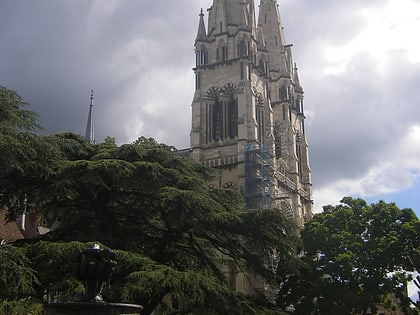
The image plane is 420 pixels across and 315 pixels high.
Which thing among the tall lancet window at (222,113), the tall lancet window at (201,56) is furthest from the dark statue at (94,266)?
the tall lancet window at (201,56)

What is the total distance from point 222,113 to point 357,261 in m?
27.5

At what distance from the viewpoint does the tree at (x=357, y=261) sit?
22375 mm

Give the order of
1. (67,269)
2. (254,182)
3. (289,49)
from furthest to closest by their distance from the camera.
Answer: (289,49)
(254,182)
(67,269)

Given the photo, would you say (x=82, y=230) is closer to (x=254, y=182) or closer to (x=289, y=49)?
(x=254, y=182)

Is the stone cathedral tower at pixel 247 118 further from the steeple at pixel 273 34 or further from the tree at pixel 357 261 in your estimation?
the tree at pixel 357 261

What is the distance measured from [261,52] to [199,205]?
38.3m

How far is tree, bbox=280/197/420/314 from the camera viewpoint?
2238cm

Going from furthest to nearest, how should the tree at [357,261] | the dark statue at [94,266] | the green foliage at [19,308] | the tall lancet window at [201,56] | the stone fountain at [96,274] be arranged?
the tall lancet window at [201,56], the tree at [357,261], the green foliage at [19,308], the dark statue at [94,266], the stone fountain at [96,274]

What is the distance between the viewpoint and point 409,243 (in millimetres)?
22656

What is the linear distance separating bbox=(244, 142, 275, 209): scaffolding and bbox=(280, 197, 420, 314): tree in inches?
708

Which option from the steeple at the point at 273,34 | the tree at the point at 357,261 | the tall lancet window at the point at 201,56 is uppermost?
the steeple at the point at 273,34

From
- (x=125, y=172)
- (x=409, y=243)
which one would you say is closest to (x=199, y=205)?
(x=125, y=172)

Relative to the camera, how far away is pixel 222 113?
48781 mm

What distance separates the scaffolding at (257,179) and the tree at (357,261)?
1798 cm
